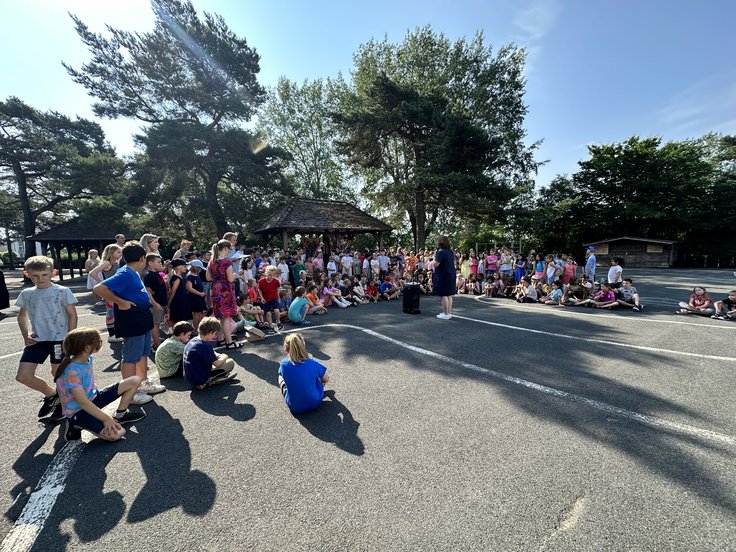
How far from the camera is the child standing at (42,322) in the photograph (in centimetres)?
337

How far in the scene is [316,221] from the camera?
62.2 feet

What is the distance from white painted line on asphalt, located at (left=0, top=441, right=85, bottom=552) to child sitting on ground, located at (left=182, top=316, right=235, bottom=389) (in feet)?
3.98

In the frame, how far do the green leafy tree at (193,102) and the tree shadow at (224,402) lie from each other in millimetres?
19412

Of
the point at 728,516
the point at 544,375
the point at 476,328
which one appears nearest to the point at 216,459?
the point at 728,516

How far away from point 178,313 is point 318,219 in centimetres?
1415

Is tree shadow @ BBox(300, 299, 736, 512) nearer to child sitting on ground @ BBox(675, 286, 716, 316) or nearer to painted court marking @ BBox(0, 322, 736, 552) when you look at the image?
painted court marking @ BBox(0, 322, 736, 552)

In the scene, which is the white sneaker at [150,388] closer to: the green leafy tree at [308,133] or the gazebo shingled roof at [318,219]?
the gazebo shingled roof at [318,219]

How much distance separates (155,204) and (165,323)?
53.2 ft

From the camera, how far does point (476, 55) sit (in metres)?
28.6

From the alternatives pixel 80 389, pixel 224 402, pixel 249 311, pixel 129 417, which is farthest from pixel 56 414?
pixel 249 311

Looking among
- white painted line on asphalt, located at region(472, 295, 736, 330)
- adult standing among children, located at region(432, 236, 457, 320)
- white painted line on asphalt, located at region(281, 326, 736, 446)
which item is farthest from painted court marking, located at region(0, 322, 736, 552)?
white painted line on asphalt, located at region(472, 295, 736, 330)

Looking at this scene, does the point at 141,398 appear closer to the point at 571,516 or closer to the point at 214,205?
the point at 571,516

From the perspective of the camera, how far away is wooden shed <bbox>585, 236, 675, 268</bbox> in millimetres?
29000

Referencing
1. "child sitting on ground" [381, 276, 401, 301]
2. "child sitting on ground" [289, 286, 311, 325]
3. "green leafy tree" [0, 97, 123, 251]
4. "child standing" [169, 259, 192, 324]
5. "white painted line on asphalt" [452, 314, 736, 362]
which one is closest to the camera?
"white painted line on asphalt" [452, 314, 736, 362]
